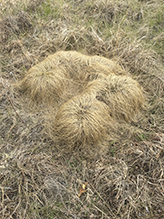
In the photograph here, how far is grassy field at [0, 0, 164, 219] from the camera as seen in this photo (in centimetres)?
208

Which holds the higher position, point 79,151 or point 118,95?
point 118,95

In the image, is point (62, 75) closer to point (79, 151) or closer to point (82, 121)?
point (82, 121)

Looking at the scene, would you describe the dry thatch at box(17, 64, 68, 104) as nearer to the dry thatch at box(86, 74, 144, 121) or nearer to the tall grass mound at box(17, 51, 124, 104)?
the tall grass mound at box(17, 51, 124, 104)

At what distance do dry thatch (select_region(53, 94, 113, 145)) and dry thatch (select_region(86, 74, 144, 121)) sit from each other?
129 mm

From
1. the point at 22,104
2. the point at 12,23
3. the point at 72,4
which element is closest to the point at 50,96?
the point at 22,104

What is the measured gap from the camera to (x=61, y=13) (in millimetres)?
4203

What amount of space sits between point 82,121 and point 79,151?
415mm

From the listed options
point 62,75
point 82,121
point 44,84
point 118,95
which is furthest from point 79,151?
point 62,75

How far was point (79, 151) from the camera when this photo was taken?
2.52 metres

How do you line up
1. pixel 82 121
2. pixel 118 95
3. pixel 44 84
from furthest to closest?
pixel 44 84 → pixel 118 95 → pixel 82 121

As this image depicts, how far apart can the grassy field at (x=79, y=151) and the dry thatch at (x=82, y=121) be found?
187 mm

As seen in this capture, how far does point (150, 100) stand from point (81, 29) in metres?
2.06

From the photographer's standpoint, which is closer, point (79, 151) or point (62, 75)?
point (79, 151)

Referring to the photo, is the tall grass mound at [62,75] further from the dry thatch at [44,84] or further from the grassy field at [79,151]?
the grassy field at [79,151]
